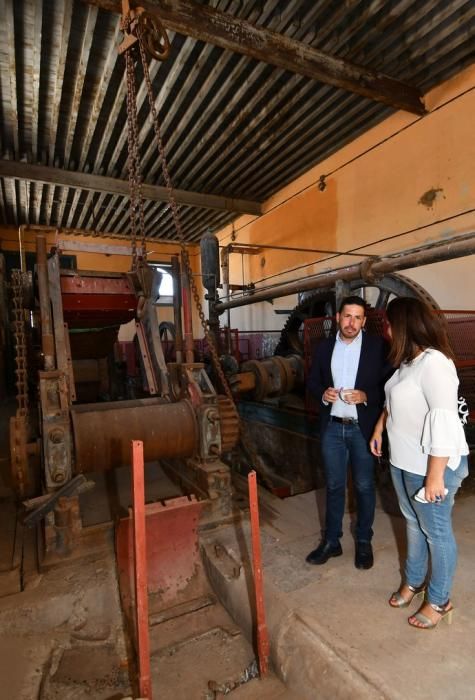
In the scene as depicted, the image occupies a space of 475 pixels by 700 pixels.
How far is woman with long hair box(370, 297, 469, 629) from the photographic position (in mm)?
1765

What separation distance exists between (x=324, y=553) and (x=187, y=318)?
219cm

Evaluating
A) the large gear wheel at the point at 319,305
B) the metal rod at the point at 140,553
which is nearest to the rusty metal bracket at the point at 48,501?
the metal rod at the point at 140,553

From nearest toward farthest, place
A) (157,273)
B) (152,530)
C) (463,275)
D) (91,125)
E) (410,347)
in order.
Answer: (410,347)
(152,530)
(157,273)
(463,275)
(91,125)

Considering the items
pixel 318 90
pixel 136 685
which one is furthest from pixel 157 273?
pixel 318 90

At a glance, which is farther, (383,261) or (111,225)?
(111,225)

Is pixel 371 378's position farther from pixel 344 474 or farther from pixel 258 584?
pixel 258 584

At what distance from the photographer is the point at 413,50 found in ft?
18.5

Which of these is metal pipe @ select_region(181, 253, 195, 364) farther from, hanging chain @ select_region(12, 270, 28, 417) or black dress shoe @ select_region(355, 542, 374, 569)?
black dress shoe @ select_region(355, 542, 374, 569)

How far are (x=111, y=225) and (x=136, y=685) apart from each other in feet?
41.7

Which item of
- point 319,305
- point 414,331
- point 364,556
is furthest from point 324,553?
point 319,305

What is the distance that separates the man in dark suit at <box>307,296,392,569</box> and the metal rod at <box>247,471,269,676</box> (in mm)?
614

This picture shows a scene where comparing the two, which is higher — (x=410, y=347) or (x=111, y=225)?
(x=111, y=225)

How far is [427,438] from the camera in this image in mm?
1792

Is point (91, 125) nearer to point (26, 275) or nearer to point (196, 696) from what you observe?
point (26, 275)
